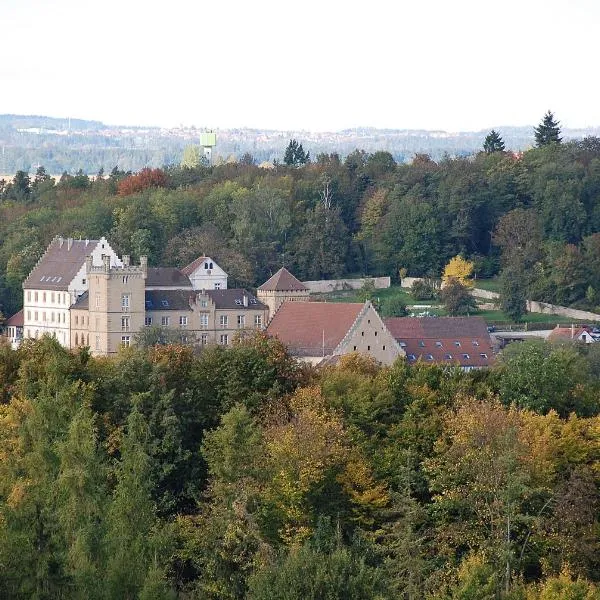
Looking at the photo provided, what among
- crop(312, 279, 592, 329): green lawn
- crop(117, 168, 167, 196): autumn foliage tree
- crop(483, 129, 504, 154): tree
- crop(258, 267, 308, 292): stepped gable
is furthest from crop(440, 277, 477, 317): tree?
crop(483, 129, 504, 154): tree

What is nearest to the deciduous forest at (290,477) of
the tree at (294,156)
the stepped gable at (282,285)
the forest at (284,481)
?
the forest at (284,481)

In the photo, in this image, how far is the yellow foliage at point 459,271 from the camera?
10888cm

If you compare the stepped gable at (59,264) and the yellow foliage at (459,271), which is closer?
the stepped gable at (59,264)

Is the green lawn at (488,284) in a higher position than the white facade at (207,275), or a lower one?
lower

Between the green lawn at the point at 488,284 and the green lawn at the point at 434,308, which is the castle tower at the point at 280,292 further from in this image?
the green lawn at the point at 488,284

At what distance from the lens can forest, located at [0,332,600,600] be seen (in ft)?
134

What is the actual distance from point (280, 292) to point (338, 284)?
59.2 ft

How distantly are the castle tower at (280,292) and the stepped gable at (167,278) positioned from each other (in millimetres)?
3313

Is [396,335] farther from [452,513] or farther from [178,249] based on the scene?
[452,513]

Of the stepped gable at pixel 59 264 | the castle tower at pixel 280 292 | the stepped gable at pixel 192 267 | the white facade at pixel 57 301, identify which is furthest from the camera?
the stepped gable at pixel 192 267

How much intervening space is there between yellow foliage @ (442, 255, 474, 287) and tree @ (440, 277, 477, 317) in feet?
13.5

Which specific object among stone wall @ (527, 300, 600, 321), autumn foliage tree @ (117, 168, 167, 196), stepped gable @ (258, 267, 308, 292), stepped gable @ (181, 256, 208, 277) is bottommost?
stone wall @ (527, 300, 600, 321)

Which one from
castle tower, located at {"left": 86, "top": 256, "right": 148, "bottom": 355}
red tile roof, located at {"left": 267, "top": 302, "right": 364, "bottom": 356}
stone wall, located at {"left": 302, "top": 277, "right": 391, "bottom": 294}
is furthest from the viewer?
stone wall, located at {"left": 302, "top": 277, "right": 391, "bottom": 294}

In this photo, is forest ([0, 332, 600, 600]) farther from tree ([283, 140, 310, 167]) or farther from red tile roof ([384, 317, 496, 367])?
tree ([283, 140, 310, 167])
